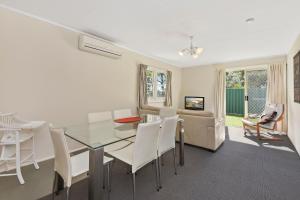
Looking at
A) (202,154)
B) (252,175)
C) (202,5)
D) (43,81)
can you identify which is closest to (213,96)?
(202,154)

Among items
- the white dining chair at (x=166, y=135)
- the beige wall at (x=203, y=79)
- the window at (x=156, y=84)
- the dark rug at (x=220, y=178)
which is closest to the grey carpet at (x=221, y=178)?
the dark rug at (x=220, y=178)

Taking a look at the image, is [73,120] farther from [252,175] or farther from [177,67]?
[177,67]

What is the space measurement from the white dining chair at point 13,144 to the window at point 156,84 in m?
3.36

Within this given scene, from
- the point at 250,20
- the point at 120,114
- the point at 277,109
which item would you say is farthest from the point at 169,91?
the point at 250,20

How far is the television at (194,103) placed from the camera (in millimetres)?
6014

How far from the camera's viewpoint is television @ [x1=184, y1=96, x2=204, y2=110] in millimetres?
6014

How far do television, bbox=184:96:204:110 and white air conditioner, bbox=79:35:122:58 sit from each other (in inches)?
153

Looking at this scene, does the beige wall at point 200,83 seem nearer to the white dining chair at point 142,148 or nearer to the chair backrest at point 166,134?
the chair backrest at point 166,134

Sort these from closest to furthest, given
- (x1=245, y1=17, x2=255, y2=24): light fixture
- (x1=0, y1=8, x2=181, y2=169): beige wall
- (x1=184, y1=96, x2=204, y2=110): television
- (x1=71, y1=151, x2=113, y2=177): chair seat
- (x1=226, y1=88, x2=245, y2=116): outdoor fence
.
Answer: (x1=71, y1=151, x2=113, y2=177): chair seat → (x1=0, y1=8, x2=181, y2=169): beige wall → (x1=245, y1=17, x2=255, y2=24): light fixture → (x1=184, y1=96, x2=204, y2=110): television → (x1=226, y1=88, x2=245, y2=116): outdoor fence

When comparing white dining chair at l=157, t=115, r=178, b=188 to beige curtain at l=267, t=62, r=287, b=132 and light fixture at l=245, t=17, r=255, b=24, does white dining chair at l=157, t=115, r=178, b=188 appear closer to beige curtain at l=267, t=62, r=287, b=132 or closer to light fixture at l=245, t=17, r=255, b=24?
light fixture at l=245, t=17, r=255, b=24

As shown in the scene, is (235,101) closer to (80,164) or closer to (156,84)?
(156,84)

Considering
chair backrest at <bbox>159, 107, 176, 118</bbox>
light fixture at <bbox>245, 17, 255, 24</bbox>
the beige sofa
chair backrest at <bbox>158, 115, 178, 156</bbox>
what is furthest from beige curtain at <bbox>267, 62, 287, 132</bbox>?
chair backrest at <bbox>158, 115, 178, 156</bbox>

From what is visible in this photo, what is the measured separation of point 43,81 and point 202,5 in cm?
286

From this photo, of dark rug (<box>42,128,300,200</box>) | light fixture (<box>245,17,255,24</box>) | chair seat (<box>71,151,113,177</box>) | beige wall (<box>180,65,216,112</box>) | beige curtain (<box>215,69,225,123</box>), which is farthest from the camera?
beige wall (<box>180,65,216,112</box>)
